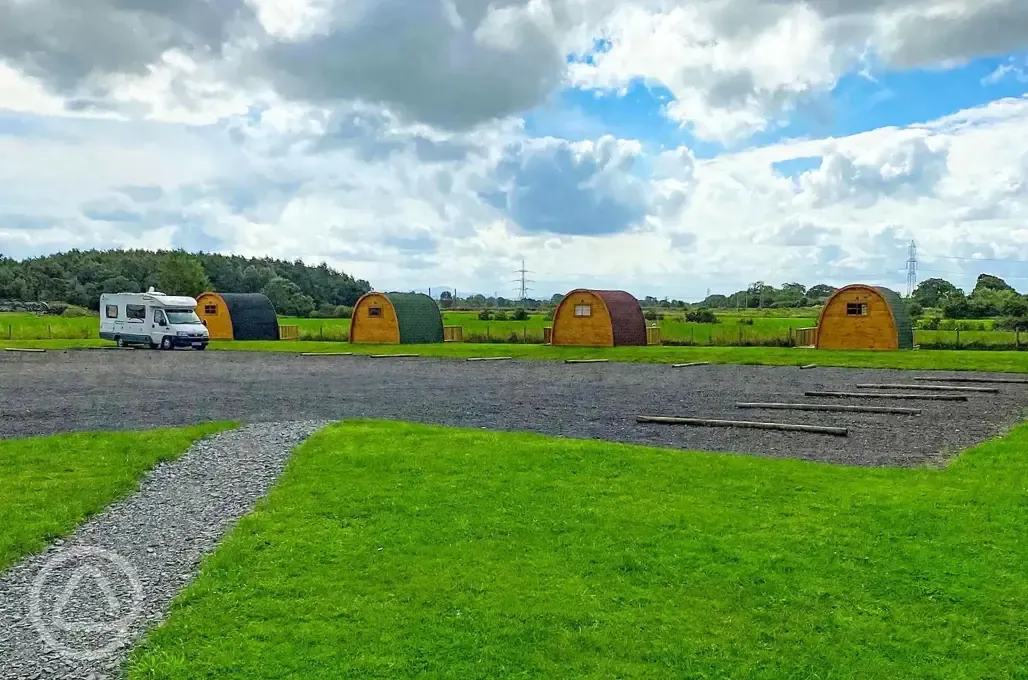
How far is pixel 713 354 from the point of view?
30.7m

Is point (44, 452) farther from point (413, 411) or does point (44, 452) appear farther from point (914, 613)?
point (914, 613)

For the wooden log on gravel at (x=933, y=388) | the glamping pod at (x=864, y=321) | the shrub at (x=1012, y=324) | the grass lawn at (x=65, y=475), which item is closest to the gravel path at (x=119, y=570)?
the grass lawn at (x=65, y=475)

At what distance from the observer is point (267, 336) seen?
44219 mm

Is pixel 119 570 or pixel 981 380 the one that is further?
pixel 981 380

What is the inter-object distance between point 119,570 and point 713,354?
26.1 meters

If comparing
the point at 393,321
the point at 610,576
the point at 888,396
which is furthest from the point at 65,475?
the point at 393,321

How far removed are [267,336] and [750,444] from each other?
3642 centimetres

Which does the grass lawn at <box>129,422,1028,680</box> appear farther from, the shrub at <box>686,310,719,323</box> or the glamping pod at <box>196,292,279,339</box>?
the shrub at <box>686,310,719,323</box>

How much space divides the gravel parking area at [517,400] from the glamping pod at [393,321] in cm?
1147

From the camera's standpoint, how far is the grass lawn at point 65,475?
764 centimetres

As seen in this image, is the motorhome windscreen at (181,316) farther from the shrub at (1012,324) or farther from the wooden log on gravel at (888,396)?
the shrub at (1012,324)

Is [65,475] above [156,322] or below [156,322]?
below

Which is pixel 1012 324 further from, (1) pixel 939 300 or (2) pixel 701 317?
(1) pixel 939 300

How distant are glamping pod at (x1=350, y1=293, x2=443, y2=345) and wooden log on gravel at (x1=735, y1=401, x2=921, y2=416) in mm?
24470
